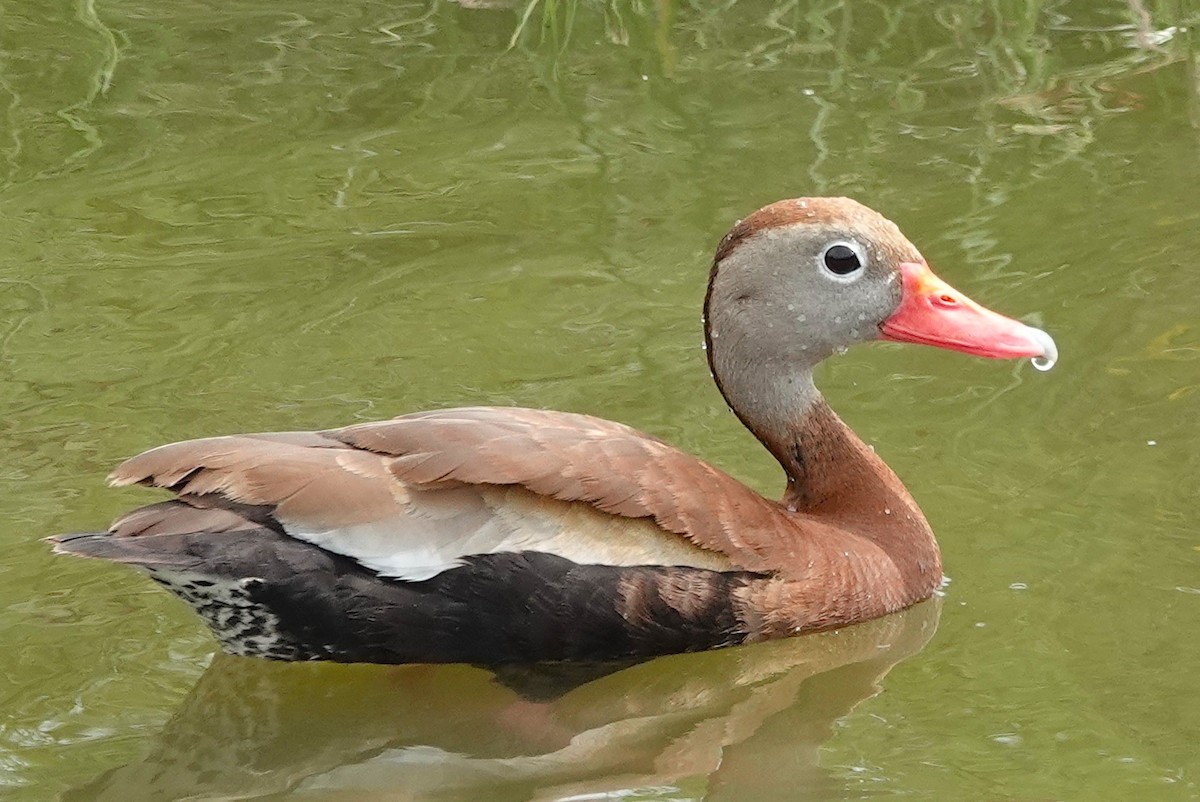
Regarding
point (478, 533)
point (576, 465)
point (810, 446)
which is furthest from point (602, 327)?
point (478, 533)

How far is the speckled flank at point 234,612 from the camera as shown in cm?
513

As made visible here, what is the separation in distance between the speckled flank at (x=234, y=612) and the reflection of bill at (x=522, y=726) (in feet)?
0.59

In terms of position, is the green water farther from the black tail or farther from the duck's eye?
the duck's eye

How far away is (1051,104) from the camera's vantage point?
29.0 feet

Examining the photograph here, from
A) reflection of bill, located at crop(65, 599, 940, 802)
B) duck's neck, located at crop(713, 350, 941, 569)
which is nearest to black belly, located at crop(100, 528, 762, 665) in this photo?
reflection of bill, located at crop(65, 599, 940, 802)

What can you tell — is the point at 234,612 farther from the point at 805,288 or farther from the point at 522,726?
the point at 805,288

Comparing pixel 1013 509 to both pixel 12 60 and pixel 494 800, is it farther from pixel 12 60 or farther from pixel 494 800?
pixel 12 60

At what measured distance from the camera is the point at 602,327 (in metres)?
7.18

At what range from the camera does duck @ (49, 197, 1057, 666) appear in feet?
16.9

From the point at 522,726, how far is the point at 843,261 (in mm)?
1693

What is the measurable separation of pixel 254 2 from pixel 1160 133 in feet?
14.5

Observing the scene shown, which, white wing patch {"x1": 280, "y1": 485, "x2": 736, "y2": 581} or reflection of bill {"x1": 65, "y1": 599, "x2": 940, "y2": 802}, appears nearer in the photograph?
reflection of bill {"x1": 65, "y1": 599, "x2": 940, "y2": 802}

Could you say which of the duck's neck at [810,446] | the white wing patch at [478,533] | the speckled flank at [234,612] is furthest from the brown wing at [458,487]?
the duck's neck at [810,446]

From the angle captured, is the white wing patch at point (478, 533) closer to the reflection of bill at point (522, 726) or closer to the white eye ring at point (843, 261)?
the reflection of bill at point (522, 726)
